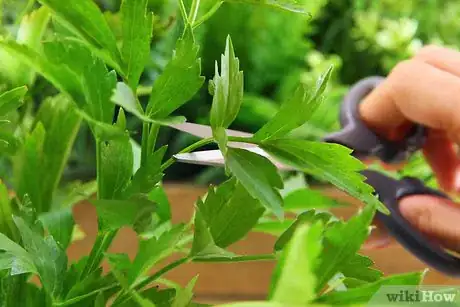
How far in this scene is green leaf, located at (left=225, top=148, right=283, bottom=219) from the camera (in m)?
0.21

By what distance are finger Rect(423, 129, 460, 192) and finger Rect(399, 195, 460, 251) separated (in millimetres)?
96

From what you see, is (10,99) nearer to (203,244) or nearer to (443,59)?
(203,244)

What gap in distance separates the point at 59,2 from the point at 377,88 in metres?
0.30

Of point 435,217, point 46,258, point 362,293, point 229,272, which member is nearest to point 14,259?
point 46,258

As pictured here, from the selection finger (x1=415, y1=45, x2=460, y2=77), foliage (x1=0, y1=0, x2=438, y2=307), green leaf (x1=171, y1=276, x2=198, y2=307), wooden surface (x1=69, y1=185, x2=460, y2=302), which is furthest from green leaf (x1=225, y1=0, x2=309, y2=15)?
wooden surface (x1=69, y1=185, x2=460, y2=302)

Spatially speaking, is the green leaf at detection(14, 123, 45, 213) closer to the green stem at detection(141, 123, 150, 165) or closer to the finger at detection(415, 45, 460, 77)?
the green stem at detection(141, 123, 150, 165)

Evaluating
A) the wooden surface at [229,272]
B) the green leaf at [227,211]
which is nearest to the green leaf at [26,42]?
the green leaf at [227,211]

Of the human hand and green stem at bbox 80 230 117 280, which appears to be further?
the human hand

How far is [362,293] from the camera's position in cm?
21

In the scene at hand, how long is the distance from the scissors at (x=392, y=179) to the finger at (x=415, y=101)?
0.01m

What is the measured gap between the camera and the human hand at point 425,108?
0.40 metres

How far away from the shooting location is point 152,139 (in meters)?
0.24

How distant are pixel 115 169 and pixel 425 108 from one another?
242 millimetres

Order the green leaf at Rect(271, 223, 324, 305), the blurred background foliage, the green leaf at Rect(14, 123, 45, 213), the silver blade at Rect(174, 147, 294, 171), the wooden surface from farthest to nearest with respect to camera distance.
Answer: the blurred background foliage < the wooden surface < the green leaf at Rect(14, 123, 45, 213) < the silver blade at Rect(174, 147, 294, 171) < the green leaf at Rect(271, 223, 324, 305)
